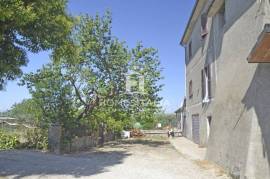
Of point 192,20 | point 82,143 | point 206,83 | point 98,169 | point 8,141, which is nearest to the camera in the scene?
point 98,169

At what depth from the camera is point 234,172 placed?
10773 mm

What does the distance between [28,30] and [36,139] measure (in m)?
10.7

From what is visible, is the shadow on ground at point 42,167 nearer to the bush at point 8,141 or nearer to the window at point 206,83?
the bush at point 8,141

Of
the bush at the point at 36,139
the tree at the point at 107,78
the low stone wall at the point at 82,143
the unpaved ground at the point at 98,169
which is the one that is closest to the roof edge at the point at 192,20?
the tree at the point at 107,78

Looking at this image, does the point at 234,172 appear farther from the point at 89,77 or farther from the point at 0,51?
the point at 89,77

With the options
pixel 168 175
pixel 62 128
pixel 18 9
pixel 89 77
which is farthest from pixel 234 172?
pixel 89 77

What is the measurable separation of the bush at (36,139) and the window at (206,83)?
9.30 meters

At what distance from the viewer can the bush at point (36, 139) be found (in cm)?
1969

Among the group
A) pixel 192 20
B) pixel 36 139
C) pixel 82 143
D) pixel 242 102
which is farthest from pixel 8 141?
pixel 192 20

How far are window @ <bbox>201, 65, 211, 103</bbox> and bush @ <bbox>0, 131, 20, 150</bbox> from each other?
432 inches

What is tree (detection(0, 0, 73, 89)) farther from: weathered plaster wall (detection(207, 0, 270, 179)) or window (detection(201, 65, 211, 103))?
window (detection(201, 65, 211, 103))

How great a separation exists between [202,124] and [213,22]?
6.81 m

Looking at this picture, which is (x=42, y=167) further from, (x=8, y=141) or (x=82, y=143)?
(x=82, y=143)

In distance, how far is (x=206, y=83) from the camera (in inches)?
838
